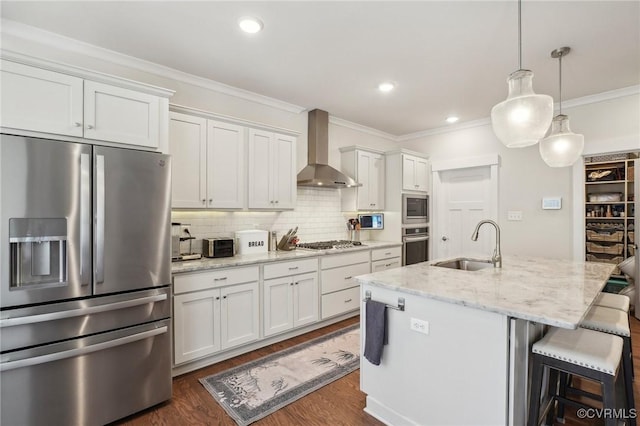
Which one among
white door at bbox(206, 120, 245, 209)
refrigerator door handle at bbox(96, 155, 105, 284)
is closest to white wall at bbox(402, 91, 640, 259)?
white door at bbox(206, 120, 245, 209)

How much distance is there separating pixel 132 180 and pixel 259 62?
1548mm

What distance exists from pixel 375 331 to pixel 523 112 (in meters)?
1.58

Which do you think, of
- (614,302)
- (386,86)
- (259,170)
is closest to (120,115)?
(259,170)

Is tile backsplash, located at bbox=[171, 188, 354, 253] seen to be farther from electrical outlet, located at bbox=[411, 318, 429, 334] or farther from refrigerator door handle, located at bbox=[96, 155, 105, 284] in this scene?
electrical outlet, located at bbox=[411, 318, 429, 334]

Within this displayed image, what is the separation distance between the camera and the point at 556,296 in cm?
166

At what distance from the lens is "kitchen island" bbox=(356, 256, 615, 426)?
4.92 feet

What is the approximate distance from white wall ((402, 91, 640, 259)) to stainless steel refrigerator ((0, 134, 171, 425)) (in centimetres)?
431

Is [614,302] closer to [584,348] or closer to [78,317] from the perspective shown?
[584,348]

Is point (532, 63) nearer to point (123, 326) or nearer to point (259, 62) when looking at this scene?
point (259, 62)

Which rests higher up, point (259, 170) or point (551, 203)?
point (259, 170)

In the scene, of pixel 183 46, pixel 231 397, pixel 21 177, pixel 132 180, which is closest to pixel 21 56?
pixel 21 177

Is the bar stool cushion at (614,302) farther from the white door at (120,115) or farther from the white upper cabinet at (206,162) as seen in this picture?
the white door at (120,115)

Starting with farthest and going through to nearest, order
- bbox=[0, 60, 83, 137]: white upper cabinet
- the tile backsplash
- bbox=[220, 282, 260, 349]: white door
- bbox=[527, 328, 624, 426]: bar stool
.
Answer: the tile backsplash < bbox=[220, 282, 260, 349]: white door < bbox=[0, 60, 83, 137]: white upper cabinet < bbox=[527, 328, 624, 426]: bar stool

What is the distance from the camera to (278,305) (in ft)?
10.4
